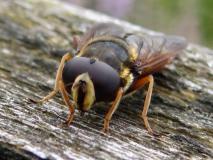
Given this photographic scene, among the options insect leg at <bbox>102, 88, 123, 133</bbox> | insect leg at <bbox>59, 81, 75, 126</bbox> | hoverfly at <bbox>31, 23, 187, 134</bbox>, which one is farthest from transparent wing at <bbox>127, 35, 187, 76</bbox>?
insect leg at <bbox>59, 81, 75, 126</bbox>

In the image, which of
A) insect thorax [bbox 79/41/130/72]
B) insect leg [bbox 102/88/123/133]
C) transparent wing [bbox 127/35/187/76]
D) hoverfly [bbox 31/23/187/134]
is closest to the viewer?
insect leg [bbox 102/88/123/133]

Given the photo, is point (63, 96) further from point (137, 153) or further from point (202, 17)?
point (202, 17)

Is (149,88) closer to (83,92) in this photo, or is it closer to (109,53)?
(109,53)

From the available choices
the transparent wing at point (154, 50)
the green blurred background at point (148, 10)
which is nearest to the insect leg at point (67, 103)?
the transparent wing at point (154, 50)

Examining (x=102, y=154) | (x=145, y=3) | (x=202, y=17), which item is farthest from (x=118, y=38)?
(x=145, y=3)

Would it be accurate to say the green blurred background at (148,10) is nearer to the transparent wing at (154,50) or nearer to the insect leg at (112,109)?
the transparent wing at (154,50)

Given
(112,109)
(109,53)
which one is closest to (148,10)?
(109,53)

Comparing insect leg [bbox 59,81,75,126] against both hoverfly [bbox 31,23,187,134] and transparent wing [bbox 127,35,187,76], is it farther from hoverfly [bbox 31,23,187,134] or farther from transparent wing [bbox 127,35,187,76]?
transparent wing [bbox 127,35,187,76]
